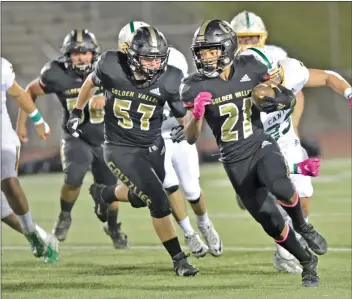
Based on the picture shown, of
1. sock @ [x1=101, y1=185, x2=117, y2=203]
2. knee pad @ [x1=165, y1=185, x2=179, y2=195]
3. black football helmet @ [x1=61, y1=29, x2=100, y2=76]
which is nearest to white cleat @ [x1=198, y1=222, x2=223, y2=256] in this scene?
knee pad @ [x1=165, y1=185, x2=179, y2=195]

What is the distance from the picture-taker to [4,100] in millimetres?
7547

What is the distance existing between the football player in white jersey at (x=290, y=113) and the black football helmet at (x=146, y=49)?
0.51 metres

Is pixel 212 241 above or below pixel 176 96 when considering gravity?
below

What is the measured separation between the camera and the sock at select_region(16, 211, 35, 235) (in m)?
7.46

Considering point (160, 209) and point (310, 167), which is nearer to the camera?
point (310, 167)

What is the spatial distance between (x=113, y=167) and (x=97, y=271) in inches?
29.4

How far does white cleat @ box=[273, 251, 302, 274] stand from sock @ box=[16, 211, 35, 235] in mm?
1762

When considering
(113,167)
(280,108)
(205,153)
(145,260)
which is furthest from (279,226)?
(205,153)

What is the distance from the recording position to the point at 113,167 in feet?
22.7

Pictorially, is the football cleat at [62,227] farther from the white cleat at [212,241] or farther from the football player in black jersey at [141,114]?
the football player in black jersey at [141,114]

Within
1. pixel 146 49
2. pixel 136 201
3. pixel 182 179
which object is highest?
pixel 146 49

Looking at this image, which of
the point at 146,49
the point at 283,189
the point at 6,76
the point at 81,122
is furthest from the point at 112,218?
the point at 283,189

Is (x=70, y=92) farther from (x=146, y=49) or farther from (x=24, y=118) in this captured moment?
(x=146, y=49)

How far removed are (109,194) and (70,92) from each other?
3.25 ft
